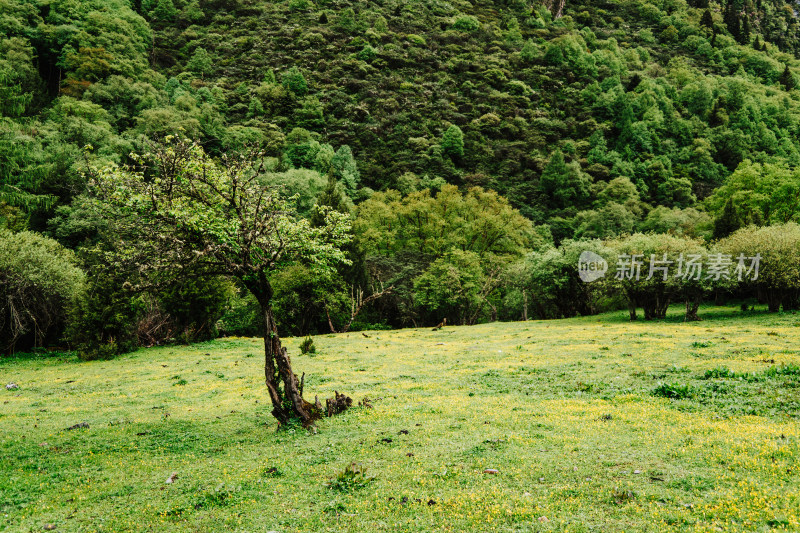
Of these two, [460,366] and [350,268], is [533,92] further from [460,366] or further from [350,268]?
[460,366]

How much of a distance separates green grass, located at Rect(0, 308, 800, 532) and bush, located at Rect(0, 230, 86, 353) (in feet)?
50.2

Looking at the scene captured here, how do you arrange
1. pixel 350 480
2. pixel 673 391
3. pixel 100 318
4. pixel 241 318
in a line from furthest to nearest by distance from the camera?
pixel 241 318
pixel 100 318
pixel 673 391
pixel 350 480

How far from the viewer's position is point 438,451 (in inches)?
466

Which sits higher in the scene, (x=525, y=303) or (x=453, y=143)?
(x=453, y=143)

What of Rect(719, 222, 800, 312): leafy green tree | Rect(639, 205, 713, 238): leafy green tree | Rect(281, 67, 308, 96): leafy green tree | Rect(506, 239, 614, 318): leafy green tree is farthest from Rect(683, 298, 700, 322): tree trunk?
Rect(281, 67, 308, 96): leafy green tree

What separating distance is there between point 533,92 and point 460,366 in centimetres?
15516

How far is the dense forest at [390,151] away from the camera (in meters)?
40.2

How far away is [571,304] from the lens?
5975cm

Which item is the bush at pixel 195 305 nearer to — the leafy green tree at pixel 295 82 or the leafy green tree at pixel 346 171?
the leafy green tree at pixel 346 171

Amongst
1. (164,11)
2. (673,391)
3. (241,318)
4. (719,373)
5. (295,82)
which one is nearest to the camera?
(673,391)

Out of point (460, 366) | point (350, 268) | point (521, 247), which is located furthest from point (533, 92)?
point (460, 366)

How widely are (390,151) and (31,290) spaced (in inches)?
3945

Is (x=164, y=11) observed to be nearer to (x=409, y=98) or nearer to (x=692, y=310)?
(x=409, y=98)

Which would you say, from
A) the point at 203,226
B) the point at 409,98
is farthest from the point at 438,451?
the point at 409,98
